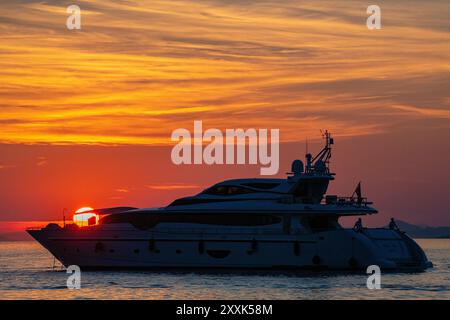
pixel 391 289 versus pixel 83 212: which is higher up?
pixel 83 212

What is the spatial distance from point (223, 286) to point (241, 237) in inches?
322

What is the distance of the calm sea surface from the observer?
49031 mm

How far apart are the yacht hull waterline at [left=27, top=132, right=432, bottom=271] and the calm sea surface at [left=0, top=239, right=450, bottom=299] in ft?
3.30

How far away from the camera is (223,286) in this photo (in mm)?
52844

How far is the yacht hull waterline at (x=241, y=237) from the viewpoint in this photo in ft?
198

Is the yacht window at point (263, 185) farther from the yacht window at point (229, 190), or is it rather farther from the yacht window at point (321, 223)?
the yacht window at point (321, 223)

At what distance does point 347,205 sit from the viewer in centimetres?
6209

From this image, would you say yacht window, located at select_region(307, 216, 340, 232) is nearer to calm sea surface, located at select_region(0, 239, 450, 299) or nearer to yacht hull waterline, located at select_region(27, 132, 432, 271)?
yacht hull waterline, located at select_region(27, 132, 432, 271)

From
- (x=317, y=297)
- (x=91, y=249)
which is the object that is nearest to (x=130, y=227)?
(x=91, y=249)

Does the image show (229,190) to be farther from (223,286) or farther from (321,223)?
(223,286)

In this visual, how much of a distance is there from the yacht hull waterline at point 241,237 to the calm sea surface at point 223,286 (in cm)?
101
